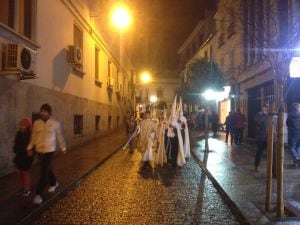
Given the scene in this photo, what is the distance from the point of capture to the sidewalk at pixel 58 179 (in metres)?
6.14

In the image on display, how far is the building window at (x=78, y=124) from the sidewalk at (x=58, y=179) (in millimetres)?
1305

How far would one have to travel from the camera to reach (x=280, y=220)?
5.85 metres

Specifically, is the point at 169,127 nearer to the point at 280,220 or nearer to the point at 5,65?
the point at 5,65

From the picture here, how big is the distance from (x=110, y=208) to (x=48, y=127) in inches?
69.8

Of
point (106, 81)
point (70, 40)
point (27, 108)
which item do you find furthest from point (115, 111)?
point (27, 108)

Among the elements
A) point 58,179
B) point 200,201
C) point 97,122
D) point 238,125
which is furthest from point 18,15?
point 97,122

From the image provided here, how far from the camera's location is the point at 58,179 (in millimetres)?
9266

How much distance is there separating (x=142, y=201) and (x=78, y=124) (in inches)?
409

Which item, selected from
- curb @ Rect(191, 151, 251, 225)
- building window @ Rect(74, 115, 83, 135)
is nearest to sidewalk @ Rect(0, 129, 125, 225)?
building window @ Rect(74, 115, 83, 135)

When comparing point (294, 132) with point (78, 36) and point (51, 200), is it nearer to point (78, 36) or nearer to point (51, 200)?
point (51, 200)

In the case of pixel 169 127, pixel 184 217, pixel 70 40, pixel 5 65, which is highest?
pixel 70 40

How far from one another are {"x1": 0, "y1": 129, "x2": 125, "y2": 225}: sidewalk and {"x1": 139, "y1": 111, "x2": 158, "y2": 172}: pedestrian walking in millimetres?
1433

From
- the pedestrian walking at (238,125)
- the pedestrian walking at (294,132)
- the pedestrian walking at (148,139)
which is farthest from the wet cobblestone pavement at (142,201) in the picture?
the pedestrian walking at (238,125)

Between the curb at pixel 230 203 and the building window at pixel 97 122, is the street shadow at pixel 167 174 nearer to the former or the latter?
the curb at pixel 230 203
